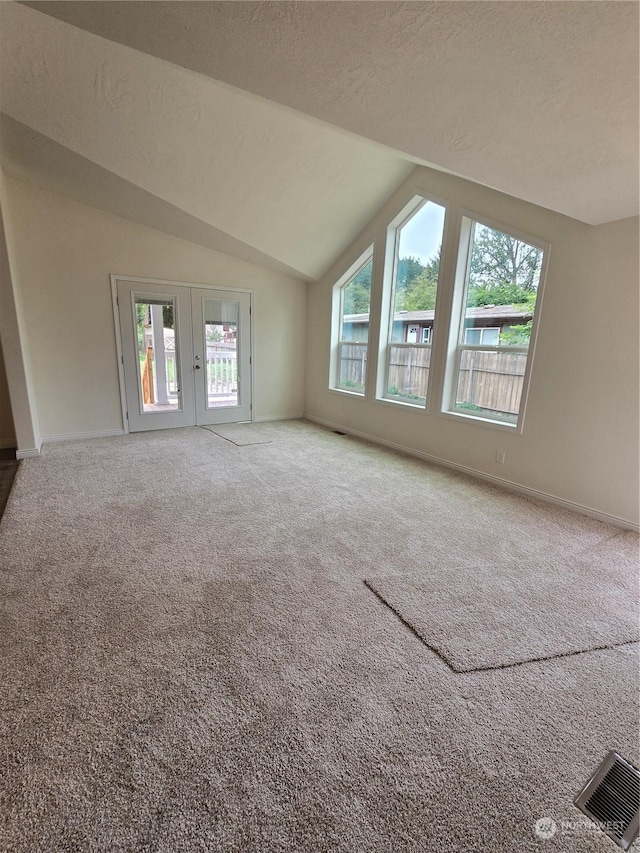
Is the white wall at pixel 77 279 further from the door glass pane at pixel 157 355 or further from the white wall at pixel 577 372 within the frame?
the white wall at pixel 577 372

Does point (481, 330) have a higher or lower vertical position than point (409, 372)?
higher

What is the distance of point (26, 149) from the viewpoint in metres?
3.58

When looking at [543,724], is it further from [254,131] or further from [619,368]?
[254,131]

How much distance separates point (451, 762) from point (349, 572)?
43.5 inches

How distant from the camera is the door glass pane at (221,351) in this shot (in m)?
5.70

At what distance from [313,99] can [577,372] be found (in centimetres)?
275

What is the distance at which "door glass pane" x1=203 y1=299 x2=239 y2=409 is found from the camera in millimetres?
5699

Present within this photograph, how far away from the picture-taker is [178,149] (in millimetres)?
3535

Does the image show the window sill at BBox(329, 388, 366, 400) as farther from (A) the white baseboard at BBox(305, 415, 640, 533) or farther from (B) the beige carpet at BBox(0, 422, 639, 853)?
(B) the beige carpet at BBox(0, 422, 639, 853)

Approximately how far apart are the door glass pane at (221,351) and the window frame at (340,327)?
58.7 inches

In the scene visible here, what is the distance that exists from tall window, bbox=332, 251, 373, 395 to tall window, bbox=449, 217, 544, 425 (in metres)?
1.48

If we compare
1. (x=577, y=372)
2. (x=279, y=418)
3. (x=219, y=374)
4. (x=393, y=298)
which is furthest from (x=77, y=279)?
(x=577, y=372)

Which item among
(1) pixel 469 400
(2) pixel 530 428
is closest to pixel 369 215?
(1) pixel 469 400

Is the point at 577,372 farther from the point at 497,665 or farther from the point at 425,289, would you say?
the point at 497,665
